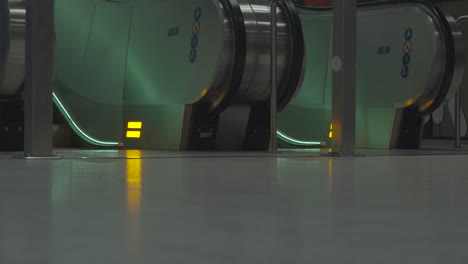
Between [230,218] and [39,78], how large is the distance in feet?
15.1

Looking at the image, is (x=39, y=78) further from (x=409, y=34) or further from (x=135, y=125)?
(x=409, y=34)

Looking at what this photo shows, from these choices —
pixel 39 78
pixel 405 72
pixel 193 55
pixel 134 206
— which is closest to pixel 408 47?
pixel 405 72

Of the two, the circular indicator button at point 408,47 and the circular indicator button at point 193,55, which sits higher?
the circular indicator button at point 408,47

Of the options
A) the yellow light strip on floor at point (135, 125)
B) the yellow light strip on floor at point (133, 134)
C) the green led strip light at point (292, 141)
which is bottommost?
the green led strip light at point (292, 141)

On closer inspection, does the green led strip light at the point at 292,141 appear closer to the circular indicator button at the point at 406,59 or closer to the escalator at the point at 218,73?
the escalator at the point at 218,73

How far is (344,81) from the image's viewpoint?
8.23 meters

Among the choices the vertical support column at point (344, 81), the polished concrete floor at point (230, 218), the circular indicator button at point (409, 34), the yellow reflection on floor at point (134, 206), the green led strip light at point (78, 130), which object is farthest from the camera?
the circular indicator button at point (409, 34)

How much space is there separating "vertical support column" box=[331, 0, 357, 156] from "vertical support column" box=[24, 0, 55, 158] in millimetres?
2889

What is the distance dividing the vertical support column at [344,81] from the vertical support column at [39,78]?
2.89 m

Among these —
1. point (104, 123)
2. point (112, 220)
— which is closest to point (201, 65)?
point (104, 123)

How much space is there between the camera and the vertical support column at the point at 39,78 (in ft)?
22.5

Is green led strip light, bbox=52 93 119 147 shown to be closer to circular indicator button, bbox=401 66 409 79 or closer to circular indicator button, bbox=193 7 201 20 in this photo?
circular indicator button, bbox=193 7 201 20

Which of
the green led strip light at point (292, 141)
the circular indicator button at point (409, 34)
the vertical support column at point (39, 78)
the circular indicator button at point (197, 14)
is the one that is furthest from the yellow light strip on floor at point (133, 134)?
the circular indicator button at point (409, 34)

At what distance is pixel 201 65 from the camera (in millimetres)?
9625
